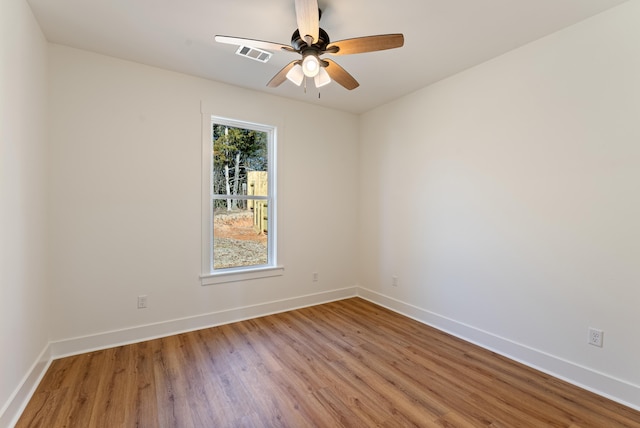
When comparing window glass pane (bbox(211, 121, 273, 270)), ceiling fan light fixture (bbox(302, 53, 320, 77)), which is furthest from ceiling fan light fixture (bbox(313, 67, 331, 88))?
window glass pane (bbox(211, 121, 273, 270))

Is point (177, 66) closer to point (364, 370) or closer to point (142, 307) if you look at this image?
point (142, 307)

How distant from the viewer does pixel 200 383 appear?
2150 mm

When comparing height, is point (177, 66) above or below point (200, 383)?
above

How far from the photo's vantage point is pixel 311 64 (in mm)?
1969

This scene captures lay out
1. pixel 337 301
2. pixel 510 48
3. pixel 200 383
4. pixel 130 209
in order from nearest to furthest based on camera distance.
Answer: pixel 200 383 → pixel 510 48 → pixel 130 209 → pixel 337 301

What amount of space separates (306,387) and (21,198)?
7.57ft

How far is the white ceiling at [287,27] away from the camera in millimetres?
2020

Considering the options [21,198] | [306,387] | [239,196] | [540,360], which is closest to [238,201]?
[239,196]

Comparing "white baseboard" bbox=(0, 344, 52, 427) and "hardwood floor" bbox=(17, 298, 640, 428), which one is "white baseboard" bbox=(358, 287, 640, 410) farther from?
"white baseboard" bbox=(0, 344, 52, 427)

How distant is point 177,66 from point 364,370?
3.28 metres

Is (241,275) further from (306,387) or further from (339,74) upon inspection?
(339,74)

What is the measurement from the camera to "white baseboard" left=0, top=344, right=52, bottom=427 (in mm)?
1667

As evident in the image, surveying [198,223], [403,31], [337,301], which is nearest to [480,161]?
[403,31]

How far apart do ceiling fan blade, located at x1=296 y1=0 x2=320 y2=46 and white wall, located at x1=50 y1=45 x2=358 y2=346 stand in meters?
1.77
